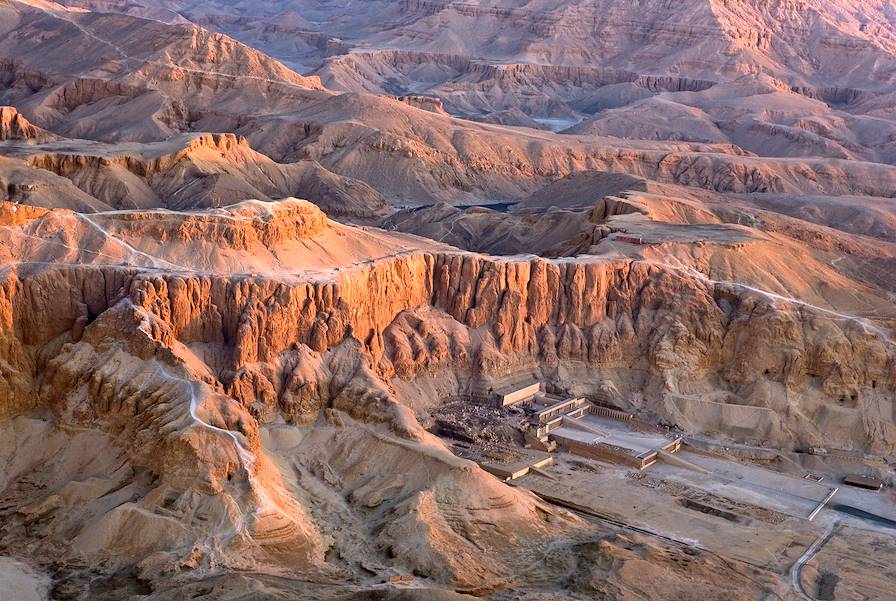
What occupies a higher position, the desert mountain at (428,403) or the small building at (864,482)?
the desert mountain at (428,403)

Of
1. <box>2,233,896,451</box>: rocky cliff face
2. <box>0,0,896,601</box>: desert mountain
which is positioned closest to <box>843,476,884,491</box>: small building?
<box>0,0,896,601</box>: desert mountain

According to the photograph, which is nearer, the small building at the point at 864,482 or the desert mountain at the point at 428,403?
the desert mountain at the point at 428,403

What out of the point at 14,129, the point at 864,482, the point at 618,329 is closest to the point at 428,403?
the point at 618,329

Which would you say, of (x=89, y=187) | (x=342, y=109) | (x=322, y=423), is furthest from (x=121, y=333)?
(x=342, y=109)

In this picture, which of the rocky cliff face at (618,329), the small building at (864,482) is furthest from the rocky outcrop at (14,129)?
the small building at (864,482)

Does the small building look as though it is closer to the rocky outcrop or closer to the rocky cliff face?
the rocky cliff face

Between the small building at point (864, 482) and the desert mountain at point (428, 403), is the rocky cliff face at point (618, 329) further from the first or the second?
the small building at point (864, 482)

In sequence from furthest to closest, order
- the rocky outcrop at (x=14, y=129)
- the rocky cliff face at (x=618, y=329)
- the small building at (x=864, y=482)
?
the rocky outcrop at (x=14, y=129), the rocky cliff face at (x=618, y=329), the small building at (x=864, y=482)

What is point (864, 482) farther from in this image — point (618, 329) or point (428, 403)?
point (428, 403)
